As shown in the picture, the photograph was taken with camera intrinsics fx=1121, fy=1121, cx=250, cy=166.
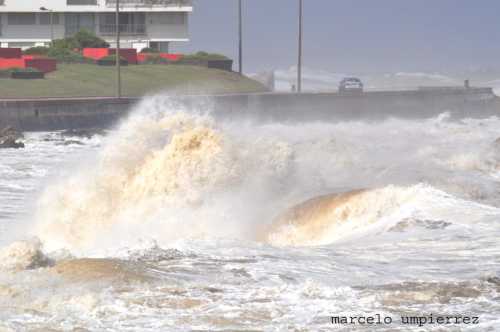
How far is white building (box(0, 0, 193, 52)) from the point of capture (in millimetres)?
72250

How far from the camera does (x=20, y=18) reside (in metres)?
72.6

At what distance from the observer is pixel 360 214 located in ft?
61.2

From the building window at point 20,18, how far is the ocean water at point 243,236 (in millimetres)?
42536

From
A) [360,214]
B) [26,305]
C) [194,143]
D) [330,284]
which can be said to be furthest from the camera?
[194,143]

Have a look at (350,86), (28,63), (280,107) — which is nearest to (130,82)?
(28,63)

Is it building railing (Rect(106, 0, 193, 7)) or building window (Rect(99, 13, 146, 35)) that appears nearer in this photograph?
building railing (Rect(106, 0, 193, 7))

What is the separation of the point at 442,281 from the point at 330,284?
1327 millimetres

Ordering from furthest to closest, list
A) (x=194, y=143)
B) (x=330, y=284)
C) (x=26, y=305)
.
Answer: (x=194, y=143), (x=330, y=284), (x=26, y=305)

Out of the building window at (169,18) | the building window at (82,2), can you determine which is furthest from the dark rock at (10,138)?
the building window at (169,18)

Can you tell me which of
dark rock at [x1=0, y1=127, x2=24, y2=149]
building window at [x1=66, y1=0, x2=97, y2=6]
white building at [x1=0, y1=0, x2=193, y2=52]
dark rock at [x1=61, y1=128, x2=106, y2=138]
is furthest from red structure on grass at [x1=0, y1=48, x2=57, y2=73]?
building window at [x1=66, y1=0, x2=97, y2=6]

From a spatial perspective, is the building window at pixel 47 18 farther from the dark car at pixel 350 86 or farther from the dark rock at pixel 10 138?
the dark rock at pixel 10 138

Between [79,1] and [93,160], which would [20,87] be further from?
[93,160]

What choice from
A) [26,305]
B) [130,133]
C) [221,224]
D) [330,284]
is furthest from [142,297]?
[130,133]

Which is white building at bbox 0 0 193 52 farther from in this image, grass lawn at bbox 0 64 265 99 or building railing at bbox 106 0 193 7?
grass lawn at bbox 0 64 265 99
